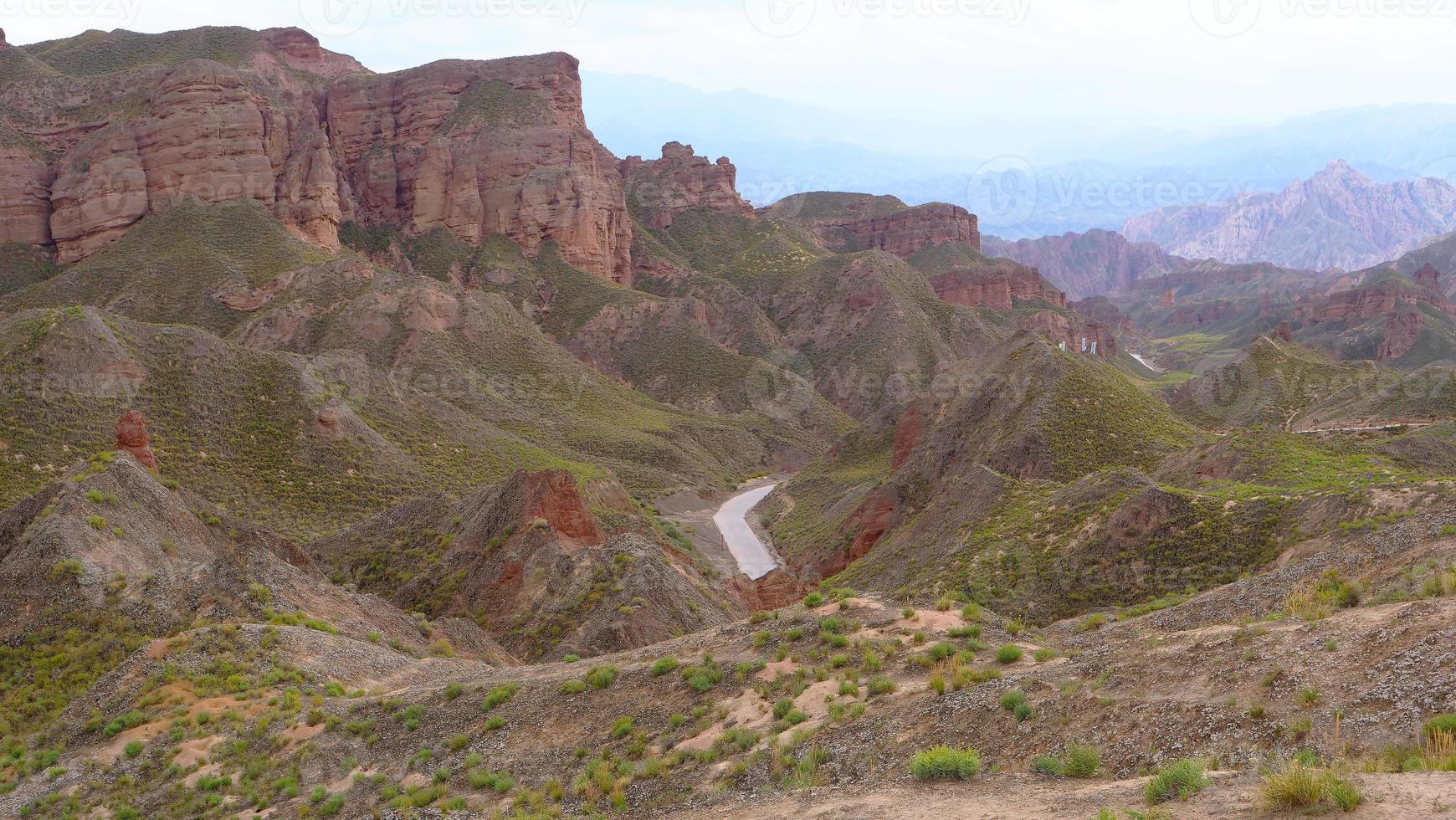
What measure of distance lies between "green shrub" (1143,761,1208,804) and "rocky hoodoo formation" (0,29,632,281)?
4582 inches

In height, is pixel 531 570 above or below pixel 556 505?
below

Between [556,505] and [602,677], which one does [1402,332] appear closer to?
[556,505]

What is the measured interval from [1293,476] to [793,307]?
111 metres

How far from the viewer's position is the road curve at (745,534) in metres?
65.0

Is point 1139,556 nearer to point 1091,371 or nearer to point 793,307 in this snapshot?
point 1091,371

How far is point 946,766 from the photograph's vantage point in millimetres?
14023

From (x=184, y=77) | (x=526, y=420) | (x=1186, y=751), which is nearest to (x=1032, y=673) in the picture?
(x=1186, y=751)

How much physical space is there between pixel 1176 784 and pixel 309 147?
128 metres

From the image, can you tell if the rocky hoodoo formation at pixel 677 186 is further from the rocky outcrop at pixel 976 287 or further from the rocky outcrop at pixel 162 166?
the rocky outcrop at pixel 162 166

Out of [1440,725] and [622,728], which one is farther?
[622,728]

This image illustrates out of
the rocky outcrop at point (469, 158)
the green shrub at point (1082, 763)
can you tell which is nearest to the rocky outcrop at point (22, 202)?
the rocky outcrop at point (469, 158)

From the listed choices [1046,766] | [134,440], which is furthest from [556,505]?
[1046,766]

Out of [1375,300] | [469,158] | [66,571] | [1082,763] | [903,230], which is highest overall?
[469,158]

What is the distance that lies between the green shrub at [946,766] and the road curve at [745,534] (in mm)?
40626
